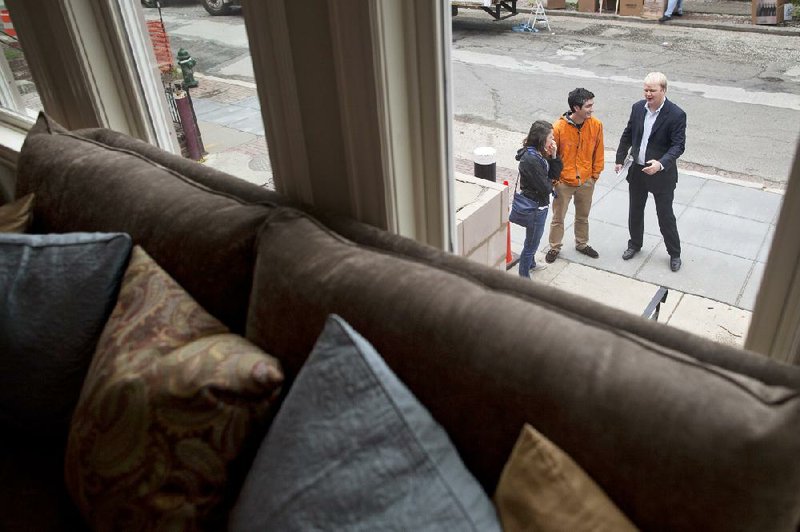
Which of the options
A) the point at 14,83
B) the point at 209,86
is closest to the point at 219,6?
the point at 209,86

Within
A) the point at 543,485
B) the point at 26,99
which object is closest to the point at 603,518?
the point at 543,485

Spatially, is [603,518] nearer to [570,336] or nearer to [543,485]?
[543,485]

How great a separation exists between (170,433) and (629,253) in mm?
1171

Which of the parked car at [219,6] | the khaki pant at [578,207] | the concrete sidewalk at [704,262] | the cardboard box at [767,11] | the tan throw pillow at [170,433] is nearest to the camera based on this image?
the tan throw pillow at [170,433]

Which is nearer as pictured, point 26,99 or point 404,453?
point 404,453

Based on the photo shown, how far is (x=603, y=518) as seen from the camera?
63 cm

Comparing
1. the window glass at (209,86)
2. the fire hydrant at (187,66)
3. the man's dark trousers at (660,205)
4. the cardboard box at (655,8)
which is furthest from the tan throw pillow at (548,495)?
the fire hydrant at (187,66)

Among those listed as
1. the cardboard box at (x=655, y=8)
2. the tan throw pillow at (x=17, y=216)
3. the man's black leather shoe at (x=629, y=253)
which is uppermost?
the cardboard box at (x=655, y=8)

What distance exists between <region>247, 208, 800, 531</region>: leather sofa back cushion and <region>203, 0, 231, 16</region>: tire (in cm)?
95

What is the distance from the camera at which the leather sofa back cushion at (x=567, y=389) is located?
60 centimetres

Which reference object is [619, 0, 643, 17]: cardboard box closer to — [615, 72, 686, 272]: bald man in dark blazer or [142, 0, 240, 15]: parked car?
[615, 72, 686, 272]: bald man in dark blazer

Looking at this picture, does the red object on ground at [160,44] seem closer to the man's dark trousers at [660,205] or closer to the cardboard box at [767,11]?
the man's dark trousers at [660,205]

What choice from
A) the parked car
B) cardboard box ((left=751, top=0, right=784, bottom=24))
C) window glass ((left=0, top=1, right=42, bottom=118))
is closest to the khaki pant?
cardboard box ((left=751, top=0, right=784, bottom=24))

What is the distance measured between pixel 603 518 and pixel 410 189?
779mm
